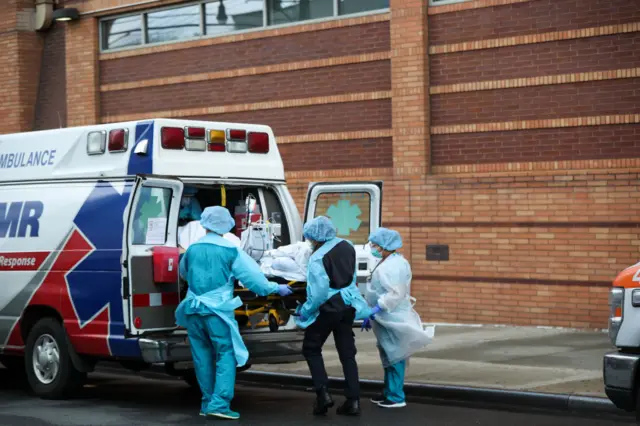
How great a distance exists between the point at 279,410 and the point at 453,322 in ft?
20.9

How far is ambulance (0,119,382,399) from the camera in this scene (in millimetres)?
10414

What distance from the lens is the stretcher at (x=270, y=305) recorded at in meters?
10.6

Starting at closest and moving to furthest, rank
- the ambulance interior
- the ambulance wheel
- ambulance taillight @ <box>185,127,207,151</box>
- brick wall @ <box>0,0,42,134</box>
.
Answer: the ambulance interior → ambulance taillight @ <box>185,127,207,151</box> → the ambulance wheel → brick wall @ <box>0,0,42,134</box>

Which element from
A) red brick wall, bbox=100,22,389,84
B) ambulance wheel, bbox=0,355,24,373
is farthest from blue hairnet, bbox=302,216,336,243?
red brick wall, bbox=100,22,389,84

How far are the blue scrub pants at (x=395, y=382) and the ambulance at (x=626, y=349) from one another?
2.62 meters

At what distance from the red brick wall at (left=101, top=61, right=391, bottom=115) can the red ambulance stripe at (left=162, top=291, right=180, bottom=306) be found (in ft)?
24.4

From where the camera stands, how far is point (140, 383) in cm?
1280

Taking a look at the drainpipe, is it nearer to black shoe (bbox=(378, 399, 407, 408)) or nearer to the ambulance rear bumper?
the ambulance rear bumper

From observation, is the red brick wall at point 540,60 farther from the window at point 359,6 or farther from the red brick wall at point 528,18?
the window at point 359,6

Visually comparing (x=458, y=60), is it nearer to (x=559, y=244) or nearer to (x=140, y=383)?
(x=559, y=244)

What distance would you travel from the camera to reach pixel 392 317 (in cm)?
1050

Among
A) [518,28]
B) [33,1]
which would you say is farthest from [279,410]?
[33,1]

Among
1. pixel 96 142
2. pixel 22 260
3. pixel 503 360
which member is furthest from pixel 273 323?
pixel 503 360

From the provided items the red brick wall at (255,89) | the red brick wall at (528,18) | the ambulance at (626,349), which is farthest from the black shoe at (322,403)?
the red brick wall at (255,89)
